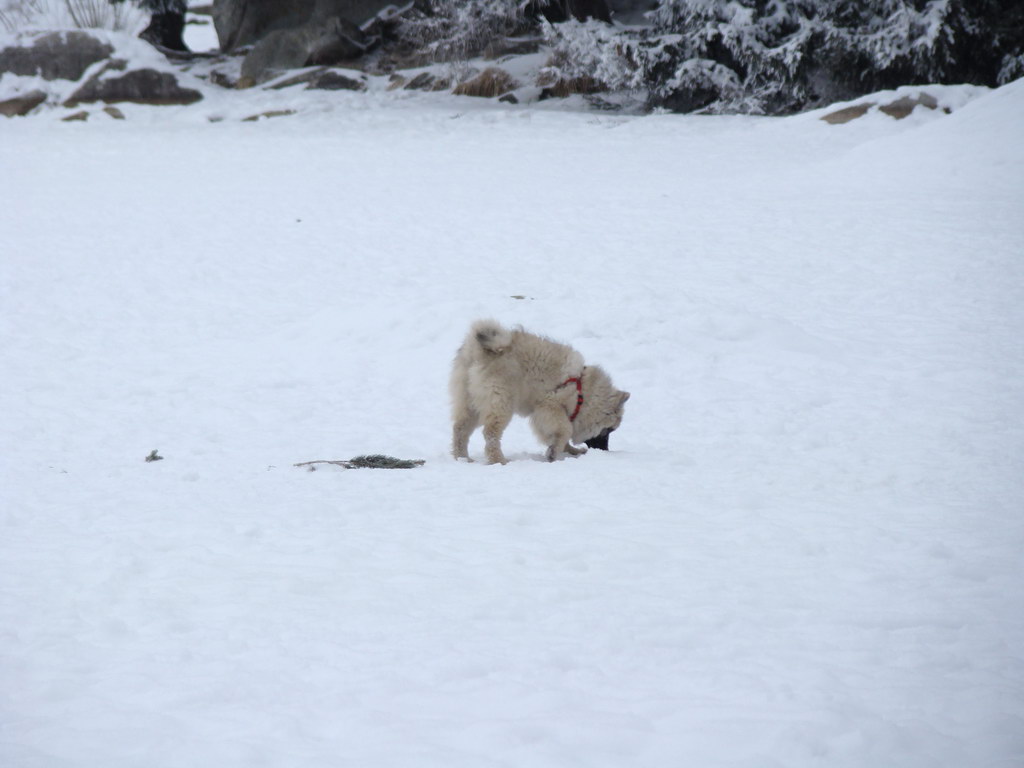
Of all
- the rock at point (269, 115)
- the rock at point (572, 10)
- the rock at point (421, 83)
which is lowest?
the rock at point (269, 115)

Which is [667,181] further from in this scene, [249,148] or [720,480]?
[720,480]

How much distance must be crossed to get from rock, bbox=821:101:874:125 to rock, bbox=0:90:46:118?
21.4m

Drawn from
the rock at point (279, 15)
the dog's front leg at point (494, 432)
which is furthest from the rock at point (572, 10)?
the dog's front leg at point (494, 432)

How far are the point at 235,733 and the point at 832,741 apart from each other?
2.14 meters

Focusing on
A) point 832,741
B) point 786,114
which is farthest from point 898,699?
point 786,114

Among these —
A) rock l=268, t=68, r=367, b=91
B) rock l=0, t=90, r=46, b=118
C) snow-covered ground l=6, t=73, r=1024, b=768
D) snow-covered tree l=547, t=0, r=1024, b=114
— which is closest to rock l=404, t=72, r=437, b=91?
rock l=268, t=68, r=367, b=91

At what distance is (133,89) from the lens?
2552 centimetres

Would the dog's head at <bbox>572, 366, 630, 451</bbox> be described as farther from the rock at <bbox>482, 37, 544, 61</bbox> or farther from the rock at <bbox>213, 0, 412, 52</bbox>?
the rock at <bbox>213, 0, 412, 52</bbox>

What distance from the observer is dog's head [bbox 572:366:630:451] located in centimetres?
745

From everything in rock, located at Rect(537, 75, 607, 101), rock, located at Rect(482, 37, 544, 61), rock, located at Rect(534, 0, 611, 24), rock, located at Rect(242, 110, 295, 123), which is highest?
rock, located at Rect(534, 0, 611, 24)

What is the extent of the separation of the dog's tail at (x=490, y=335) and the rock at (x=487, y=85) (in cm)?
2066

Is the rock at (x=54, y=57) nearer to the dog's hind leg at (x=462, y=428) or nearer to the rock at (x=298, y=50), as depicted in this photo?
the rock at (x=298, y=50)

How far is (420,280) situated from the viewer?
1371cm

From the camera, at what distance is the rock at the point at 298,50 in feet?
90.6
